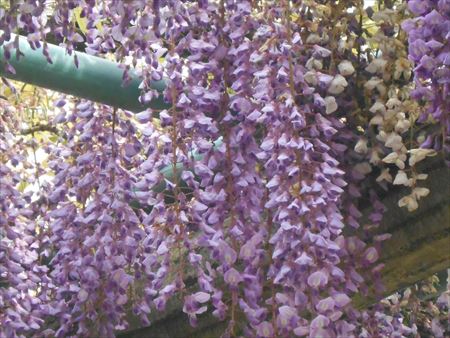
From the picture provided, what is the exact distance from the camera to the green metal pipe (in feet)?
6.41

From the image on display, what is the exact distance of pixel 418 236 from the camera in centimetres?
188

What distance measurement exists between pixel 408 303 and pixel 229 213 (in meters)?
0.88

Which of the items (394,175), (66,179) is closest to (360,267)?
(394,175)

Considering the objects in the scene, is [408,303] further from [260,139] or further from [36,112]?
[36,112]

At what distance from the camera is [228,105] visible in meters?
1.80

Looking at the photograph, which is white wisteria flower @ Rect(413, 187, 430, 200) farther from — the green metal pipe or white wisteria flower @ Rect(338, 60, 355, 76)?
the green metal pipe

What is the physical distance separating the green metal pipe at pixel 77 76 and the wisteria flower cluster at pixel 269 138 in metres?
0.07

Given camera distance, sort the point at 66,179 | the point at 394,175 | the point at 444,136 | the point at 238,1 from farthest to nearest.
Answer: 1. the point at 66,179
2. the point at 394,175
3. the point at 238,1
4. the point at 444,136

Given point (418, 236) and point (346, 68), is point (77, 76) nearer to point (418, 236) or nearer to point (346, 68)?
point (346, 68)

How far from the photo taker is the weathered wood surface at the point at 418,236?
5.98 feet

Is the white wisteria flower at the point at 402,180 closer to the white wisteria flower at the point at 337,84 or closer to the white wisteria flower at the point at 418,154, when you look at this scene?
the white wisteria flower at the point at 418,154

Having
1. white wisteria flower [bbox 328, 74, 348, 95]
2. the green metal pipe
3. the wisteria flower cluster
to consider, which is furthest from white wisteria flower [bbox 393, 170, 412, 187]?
the green metal pipe

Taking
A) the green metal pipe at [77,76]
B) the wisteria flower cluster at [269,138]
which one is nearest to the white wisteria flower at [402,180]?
the wisteria flower cluster at [269,138]

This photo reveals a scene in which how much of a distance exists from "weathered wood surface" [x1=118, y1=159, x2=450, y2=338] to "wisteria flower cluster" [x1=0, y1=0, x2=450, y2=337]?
5 centimetres
